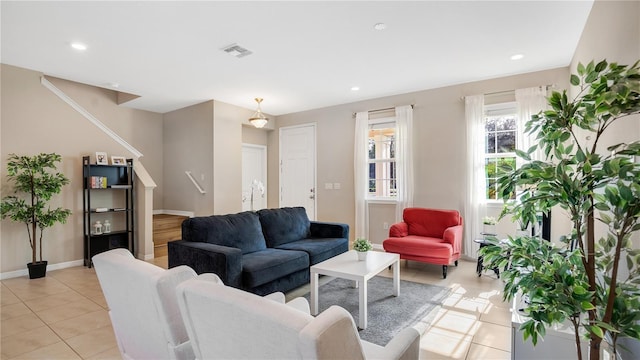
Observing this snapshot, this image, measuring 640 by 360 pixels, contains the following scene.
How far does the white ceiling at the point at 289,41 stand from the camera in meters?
2.69

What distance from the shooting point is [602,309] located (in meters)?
1.20

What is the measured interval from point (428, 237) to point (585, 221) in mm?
3217

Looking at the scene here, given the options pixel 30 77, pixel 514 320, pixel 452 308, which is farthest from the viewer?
pixel 30 77

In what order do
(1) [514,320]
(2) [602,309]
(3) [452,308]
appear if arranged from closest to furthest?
1. (2) [602,309]
2. (1) [514,320]
3. (3) [452,308]

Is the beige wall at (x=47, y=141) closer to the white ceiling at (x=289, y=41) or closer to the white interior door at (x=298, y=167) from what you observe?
the white ceiling at (x=289, y=41)

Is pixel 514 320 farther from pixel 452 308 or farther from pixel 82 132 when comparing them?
pixel 82 132

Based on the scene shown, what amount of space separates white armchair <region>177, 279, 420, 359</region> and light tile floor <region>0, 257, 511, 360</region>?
1.52 m

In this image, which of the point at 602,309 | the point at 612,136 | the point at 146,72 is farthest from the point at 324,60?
the point at 602,309

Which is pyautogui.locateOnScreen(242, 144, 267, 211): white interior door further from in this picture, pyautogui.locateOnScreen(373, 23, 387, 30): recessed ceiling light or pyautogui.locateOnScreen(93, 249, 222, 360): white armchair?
pyautogui.locateOnScreen(93, 249, 222, 360): white armchair

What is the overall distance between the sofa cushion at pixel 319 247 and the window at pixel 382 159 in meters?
1.72

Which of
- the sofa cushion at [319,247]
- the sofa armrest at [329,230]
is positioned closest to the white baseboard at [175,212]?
the sofa armrest at [329,230]

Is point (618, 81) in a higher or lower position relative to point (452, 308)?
higher

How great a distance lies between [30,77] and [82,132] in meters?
0.90

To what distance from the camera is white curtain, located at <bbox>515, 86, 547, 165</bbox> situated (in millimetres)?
4129
